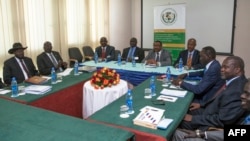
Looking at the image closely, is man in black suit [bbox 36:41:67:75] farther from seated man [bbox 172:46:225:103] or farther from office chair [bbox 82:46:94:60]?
seated man [bbox 172:46:225:103]

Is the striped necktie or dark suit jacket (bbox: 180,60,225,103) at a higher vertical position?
dark suit jacket (bbox: 180,60,225,103)

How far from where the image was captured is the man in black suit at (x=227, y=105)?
87.1 inches

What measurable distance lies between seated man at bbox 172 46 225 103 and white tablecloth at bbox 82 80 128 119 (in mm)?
843

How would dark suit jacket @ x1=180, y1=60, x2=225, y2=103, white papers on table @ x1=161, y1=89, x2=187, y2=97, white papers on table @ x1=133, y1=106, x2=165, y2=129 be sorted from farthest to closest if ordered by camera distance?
1. dark suit jacket @ x1=180, y1=60, x2=225, y2=103
2. white papers on table @ x1=161, y1=89, x2=187, y2=97
3. white papers on table @ x1=133, y1=106, x2=165, y2=129

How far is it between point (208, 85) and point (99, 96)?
1.54 meters

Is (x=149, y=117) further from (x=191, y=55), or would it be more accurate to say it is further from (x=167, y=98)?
(x=191, y=55)

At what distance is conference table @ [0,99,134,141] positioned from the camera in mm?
1800

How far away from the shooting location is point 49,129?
1936 mm

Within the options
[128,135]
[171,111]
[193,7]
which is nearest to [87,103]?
[171,111]

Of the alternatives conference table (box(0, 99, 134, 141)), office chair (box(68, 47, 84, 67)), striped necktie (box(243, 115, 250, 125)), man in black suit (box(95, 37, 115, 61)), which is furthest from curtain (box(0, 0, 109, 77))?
striped necktie (box(243, 115, 250, 125))

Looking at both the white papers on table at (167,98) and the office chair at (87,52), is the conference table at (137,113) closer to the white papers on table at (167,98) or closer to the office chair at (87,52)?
the white papers on table at (167,98)

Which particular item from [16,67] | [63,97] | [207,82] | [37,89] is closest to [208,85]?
[207,82]

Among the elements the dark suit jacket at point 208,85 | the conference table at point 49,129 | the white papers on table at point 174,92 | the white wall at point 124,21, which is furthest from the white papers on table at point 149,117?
the white wall at point 124,21

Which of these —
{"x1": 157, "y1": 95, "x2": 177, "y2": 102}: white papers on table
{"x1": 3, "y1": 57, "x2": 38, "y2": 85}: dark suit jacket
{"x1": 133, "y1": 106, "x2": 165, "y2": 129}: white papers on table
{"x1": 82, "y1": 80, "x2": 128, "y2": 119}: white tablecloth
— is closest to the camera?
{"x1": 133, "y1": 106, "x2": 165, "y2": 129}: white papers on table
